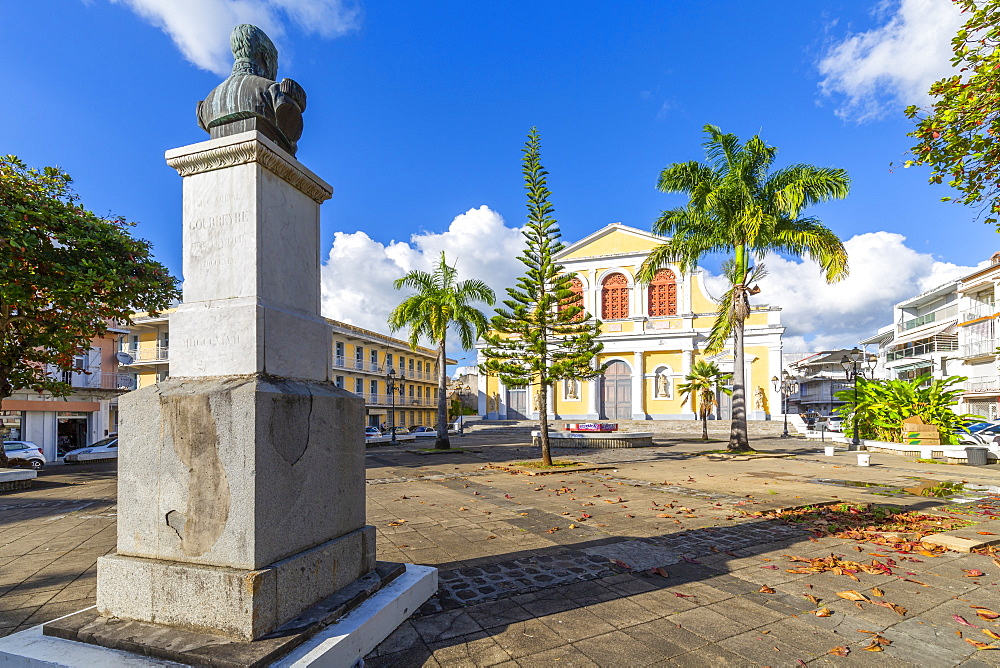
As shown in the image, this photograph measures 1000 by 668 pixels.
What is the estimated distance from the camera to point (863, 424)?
20828 mm

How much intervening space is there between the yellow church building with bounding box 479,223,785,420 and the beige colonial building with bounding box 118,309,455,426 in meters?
9.18

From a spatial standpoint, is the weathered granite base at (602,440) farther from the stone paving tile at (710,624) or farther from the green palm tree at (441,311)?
the stone paving tile at (710,624)

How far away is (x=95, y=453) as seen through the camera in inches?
768

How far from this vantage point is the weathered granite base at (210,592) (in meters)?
2.54

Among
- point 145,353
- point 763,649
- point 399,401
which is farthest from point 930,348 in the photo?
point 145,353

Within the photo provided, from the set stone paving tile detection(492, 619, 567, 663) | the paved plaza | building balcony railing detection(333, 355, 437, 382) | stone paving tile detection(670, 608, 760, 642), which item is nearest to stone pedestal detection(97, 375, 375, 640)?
the paved plaza

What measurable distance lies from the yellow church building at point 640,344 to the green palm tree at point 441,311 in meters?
17.9

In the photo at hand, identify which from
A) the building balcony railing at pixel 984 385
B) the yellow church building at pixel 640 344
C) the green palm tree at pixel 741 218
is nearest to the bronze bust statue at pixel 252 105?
the green palm tree at pixel 741 218

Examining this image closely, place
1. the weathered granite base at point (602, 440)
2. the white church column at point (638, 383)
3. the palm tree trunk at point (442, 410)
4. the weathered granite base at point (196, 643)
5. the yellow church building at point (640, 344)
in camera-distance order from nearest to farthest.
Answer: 1. the weathered granite base at point (196, 643)
2. the palm tree trunk at point (442, 410)
3. the weathered granite base at point (602, 440)
4. the yellow church building at point (640, 344)
5. the white church column at point (638, 383)

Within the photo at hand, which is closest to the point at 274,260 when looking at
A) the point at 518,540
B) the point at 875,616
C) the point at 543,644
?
the point at 543,644

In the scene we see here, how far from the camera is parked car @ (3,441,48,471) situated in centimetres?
1730

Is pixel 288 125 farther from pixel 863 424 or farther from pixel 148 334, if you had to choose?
pixel 148 334

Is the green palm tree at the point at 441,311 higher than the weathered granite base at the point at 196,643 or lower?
higher

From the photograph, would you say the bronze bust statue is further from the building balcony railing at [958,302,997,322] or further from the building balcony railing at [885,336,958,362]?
the building balcony railing at [885,336,958,362]
